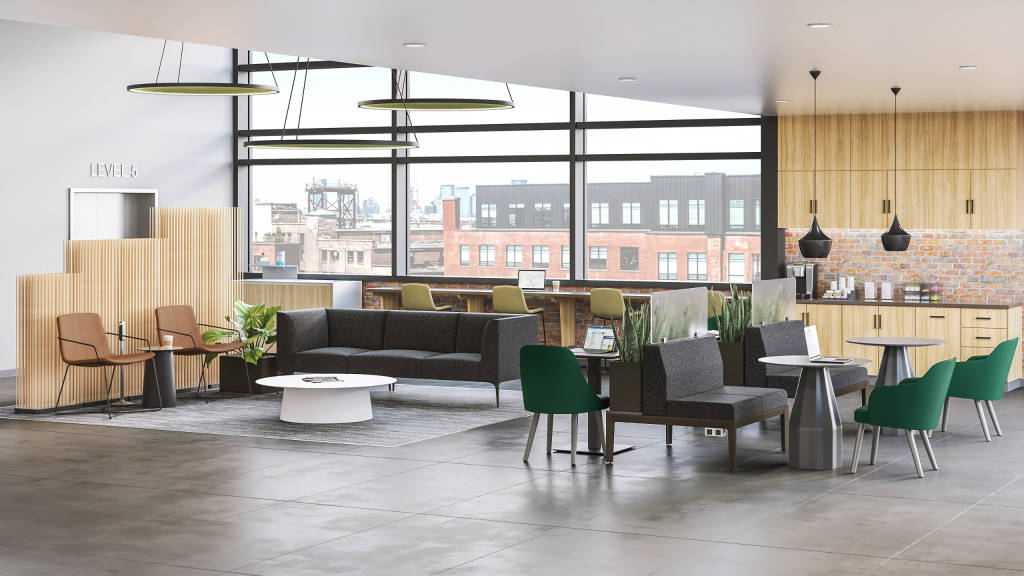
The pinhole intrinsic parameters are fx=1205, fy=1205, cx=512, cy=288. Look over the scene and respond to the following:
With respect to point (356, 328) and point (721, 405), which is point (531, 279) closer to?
point (356, 328)

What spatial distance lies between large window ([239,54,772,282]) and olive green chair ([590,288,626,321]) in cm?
127

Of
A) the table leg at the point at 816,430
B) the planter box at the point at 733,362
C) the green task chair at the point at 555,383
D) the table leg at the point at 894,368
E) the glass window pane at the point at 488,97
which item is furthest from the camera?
the glass window pane at the point at 488,97

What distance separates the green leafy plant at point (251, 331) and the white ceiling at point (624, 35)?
12.9 feet

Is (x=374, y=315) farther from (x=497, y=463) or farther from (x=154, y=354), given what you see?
(x=497, y=463)

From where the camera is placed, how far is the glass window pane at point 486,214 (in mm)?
15188

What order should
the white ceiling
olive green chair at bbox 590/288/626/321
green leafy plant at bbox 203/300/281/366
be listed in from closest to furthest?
1. the white ceiling
2. green leafy plant at bbox 203/300/281/366
3. olive green chair at bbox 590/288/626/321

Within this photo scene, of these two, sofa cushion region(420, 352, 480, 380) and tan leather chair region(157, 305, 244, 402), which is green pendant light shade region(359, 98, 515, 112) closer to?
sofa cushion region(420, 352, 480, 380)

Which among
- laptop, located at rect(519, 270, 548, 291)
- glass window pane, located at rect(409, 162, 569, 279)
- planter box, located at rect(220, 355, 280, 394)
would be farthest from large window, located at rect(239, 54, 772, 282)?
planter box, located at rect(220, 355, 280, 394)

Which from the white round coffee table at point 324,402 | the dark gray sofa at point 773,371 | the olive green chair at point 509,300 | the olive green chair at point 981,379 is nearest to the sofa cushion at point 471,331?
the white round coffee table at point 324,402

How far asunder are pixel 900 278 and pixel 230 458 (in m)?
7.75

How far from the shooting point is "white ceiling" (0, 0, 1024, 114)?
630 centimetres

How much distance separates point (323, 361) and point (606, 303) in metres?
3.51

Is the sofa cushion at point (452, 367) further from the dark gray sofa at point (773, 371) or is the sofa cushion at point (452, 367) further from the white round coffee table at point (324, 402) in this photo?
the dark gray sofa at point (773, 371)

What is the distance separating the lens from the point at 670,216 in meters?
14.6
